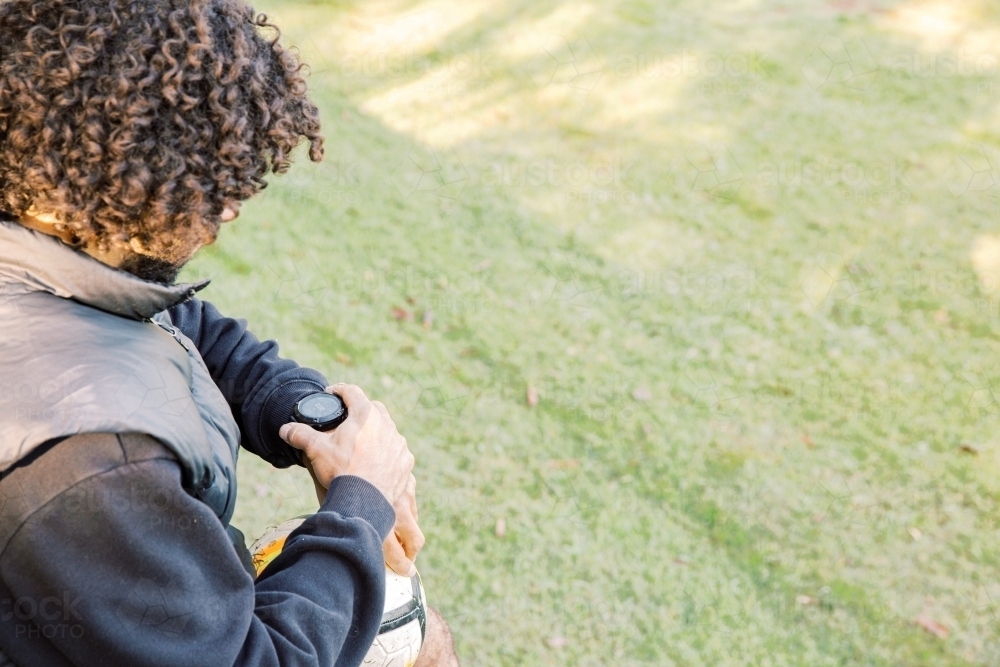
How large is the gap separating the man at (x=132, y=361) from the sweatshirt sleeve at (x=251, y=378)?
1.68ft

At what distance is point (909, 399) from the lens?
538cm

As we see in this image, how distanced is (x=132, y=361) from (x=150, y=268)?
0.27m

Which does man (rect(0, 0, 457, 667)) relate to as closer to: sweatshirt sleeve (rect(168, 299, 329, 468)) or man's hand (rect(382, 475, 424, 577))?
man's hand (rect(382, 475, 424, 577))

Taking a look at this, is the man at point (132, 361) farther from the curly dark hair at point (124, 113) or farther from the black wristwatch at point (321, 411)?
the black wristwatch at point (321, 411)

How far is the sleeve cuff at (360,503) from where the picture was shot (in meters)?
1.92

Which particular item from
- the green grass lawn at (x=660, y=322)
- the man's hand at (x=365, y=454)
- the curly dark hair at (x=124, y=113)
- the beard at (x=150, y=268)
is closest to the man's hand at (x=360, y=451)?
the man's hand at (x=365, y=454)

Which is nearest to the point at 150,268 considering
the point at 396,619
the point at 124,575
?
the point at 124,575

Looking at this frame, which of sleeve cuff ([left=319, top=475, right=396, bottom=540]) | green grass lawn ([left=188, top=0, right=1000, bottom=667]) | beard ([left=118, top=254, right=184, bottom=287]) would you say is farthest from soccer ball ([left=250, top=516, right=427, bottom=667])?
green grass lawn ([left=188, top=0, right=1000, bottom=667])

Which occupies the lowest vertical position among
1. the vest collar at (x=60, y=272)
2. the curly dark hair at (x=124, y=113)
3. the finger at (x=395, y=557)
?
the finger at (x=395, y=557)

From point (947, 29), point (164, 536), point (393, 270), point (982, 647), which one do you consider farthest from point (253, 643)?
point (947, 29)

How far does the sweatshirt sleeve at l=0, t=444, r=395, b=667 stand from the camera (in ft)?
4.59

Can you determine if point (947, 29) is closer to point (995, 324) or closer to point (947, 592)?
point (995, 324)

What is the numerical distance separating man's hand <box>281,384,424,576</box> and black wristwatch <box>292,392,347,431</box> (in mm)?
25

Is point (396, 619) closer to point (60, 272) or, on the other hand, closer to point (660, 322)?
point (60, 272)
